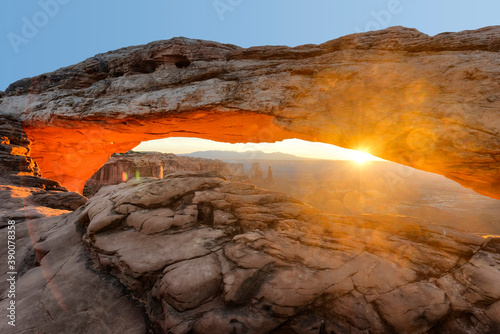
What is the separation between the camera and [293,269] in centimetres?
469

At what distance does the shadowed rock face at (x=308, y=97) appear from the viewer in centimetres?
695

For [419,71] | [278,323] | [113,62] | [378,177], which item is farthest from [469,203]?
[113,62]

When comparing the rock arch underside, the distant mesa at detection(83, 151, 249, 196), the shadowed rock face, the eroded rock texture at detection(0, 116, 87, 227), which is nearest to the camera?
the rock arch underside

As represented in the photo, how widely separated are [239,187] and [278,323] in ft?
13.5

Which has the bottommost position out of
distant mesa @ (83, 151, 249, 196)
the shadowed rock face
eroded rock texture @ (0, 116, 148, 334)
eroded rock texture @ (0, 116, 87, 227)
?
distant mesa @ (83, 151, 249, 196)

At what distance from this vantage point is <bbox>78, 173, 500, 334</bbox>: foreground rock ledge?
13.2 feet

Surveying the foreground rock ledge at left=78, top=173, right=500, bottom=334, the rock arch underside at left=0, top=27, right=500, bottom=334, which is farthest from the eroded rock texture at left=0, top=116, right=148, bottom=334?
the foreground rock ledge at left=78, top=173, right=500, bottom=334

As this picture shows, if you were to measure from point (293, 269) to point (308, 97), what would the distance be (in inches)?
276

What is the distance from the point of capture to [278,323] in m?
4.10

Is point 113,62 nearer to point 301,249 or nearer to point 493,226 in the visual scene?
point 301,249

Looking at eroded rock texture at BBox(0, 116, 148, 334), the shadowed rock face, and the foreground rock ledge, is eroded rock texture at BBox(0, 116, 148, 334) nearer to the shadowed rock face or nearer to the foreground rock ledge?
the foreground rock ledge

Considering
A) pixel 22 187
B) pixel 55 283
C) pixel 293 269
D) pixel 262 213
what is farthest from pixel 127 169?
pixel 293 269

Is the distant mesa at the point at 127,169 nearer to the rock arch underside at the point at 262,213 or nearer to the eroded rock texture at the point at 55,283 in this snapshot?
the rock arch underside at the point at 262,213

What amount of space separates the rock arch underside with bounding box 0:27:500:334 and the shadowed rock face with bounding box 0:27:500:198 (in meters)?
0.06
